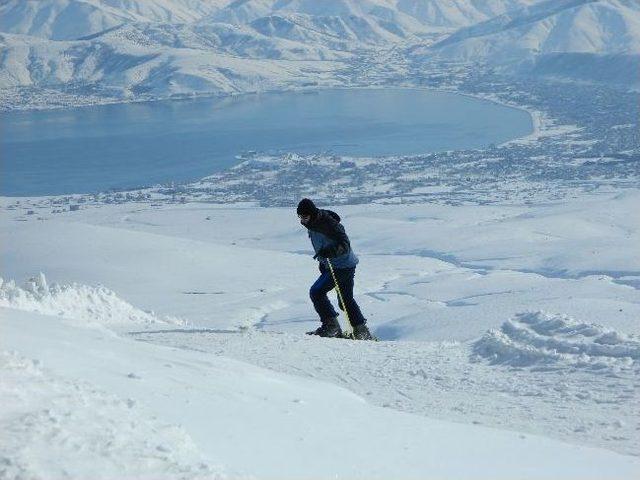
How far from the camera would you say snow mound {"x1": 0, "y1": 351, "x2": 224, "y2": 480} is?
10.9 ft

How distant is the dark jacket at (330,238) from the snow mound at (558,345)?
5.37 feet

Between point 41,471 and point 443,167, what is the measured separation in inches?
2900

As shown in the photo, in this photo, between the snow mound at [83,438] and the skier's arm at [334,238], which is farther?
the skier's arm at [334,238]

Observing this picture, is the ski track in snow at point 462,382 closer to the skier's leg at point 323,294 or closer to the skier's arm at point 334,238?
the skier's leg at point 323,294

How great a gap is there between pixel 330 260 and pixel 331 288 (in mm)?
429

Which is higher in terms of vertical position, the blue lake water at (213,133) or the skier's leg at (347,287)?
the skier's leg at (347,287)

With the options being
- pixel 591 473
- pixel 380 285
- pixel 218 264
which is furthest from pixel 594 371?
pixel 218 264

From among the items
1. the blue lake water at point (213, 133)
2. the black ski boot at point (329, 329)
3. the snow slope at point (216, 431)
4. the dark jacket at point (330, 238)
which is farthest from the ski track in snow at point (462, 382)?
the blue lake water at point (213, 133)

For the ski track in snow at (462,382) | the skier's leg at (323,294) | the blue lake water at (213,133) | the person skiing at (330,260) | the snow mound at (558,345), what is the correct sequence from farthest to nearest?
the blue lake water at (213,133), the skier's leg at (323,294), the person skiing at (330,260), the snow mound at (558,345), the ski track in snow at (462,382)

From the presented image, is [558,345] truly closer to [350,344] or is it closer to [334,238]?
[350,344]

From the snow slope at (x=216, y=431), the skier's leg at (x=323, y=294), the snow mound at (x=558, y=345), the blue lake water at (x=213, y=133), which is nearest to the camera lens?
the snow slope at (x=216, y=431)

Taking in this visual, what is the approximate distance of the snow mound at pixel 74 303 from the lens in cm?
937

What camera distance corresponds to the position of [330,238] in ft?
26.2

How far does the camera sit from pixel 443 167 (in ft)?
247
